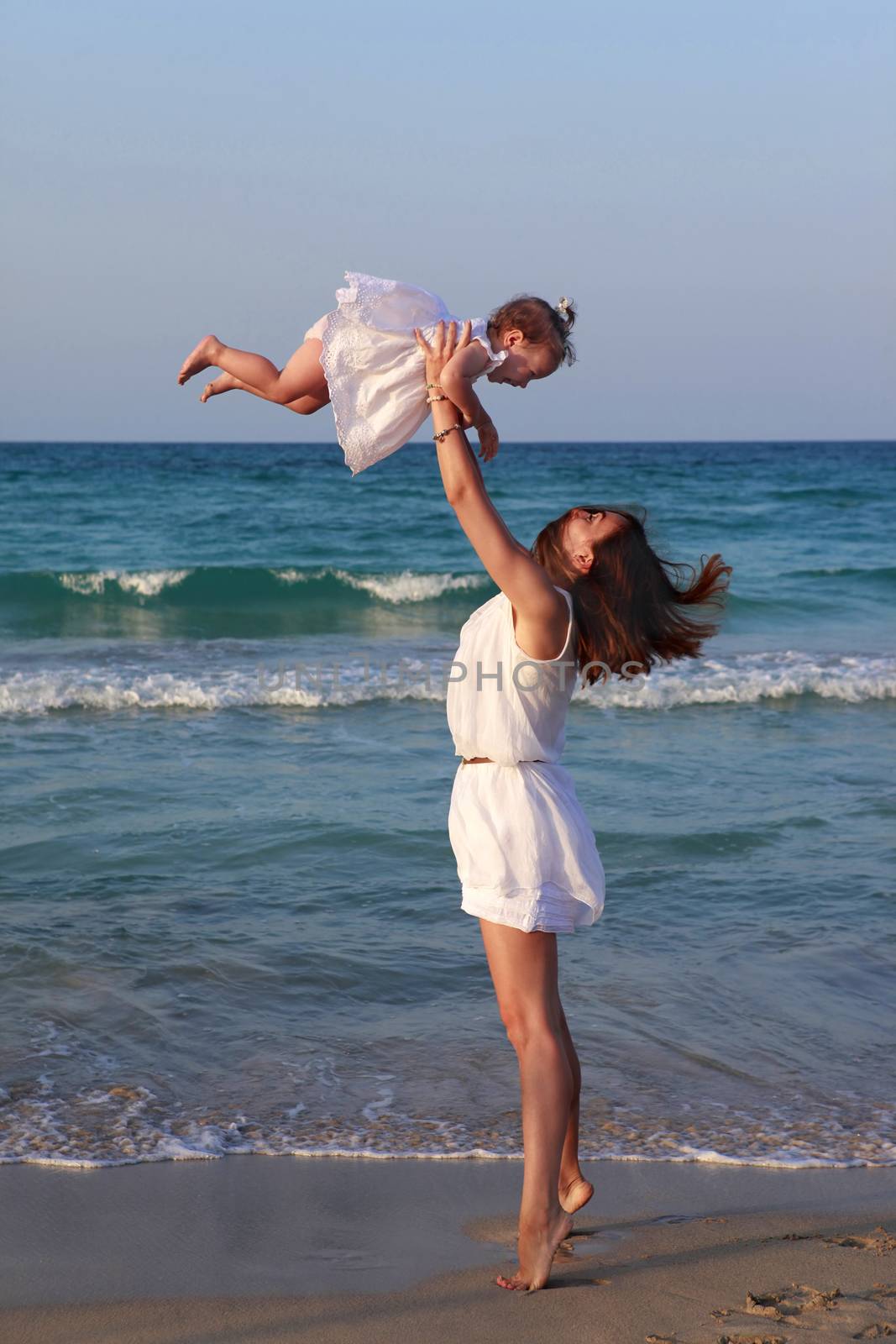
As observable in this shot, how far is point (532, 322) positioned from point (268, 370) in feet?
2.35

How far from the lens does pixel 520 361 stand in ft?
10.1

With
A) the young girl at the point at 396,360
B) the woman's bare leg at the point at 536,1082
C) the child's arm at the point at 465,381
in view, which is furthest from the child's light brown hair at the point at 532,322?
the woman's bare leg at the point at 536,1082

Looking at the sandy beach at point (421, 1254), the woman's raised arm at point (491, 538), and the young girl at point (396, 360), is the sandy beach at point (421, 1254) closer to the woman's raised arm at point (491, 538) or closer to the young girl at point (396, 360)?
the woman's raised arm at point (491, 538)

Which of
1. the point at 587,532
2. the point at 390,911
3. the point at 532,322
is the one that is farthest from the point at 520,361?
the point at 390,911

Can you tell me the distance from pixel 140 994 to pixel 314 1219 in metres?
1.57

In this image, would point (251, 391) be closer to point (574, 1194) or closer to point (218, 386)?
point (218, 386)

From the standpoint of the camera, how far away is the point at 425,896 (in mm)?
5516

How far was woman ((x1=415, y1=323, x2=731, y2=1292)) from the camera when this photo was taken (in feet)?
8.94

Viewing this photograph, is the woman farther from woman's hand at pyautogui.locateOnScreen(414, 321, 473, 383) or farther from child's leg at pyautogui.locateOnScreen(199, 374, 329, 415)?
child's leg at pyautogui.locateOnScreen(199, 374, 329, 415)

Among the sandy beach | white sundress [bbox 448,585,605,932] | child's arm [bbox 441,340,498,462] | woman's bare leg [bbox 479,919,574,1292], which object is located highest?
child's arm [bbox 441,340,498,462]

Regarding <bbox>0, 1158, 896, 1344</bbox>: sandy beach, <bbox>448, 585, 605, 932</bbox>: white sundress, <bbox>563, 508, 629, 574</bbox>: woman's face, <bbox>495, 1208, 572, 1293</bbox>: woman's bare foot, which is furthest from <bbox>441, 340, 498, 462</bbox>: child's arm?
<bbox>0, 1158, 896, 1344</bbox>: sandy beach

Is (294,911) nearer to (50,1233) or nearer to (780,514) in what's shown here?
(50,1233)

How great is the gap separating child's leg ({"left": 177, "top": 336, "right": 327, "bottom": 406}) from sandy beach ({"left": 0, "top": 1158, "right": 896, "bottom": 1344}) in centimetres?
195

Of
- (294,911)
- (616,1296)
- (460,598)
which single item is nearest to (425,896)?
(294,911)
